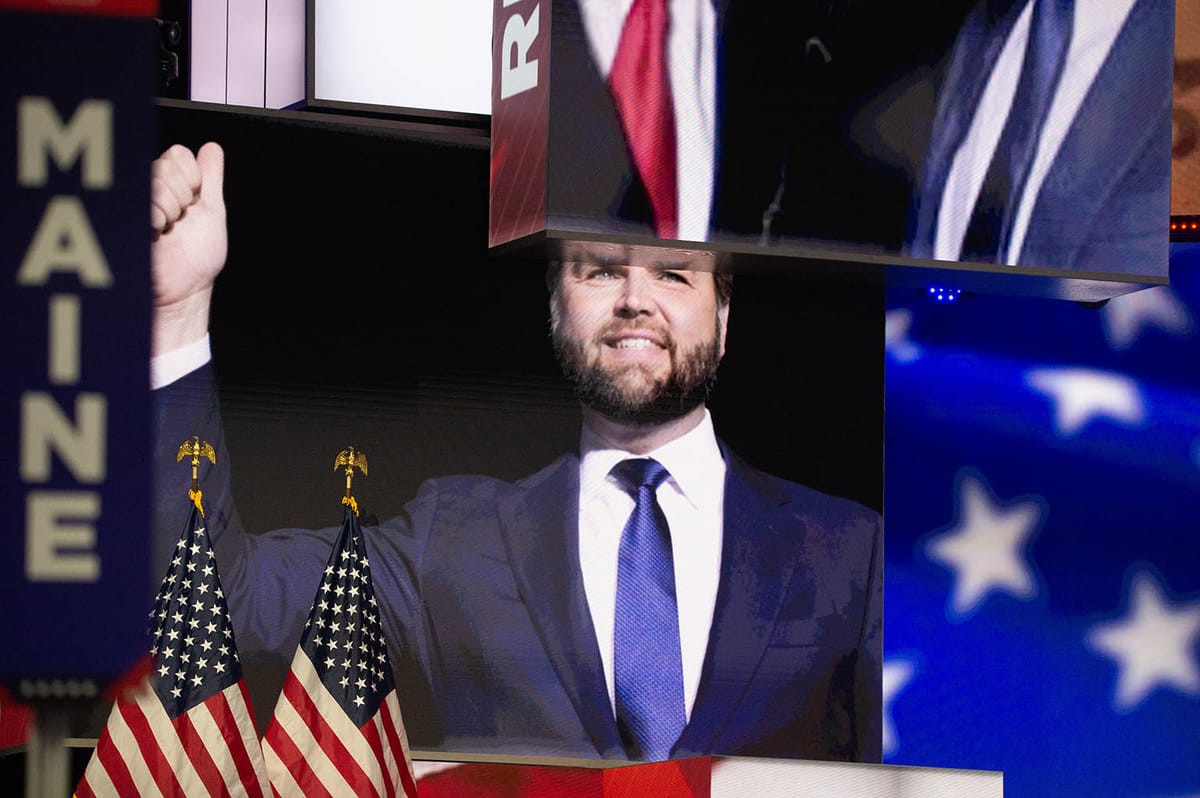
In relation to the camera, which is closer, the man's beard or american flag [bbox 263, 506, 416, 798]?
american flag [bbox 263, 506, 416, 798]

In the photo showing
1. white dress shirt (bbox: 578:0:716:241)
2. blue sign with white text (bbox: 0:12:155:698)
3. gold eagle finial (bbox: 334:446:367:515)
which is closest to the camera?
blue sign with white text (bbox: 0:12:155:698)

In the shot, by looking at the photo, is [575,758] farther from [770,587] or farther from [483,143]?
[483,143]

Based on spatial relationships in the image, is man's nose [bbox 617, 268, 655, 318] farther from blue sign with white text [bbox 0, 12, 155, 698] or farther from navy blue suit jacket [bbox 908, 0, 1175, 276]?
blue sign with white text [bbox 0, 12, 155, 698]

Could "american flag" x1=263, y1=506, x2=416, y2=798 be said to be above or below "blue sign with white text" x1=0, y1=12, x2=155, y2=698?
below

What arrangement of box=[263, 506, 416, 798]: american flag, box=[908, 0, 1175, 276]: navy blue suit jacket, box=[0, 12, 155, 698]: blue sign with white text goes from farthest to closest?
1. box=[908, 0, 1175, 276]: navy blue suit jacket
2. box=[263, 506, 416, 798]: american flag
3. box=[0, 12, 155, 698]: blue sign with white text

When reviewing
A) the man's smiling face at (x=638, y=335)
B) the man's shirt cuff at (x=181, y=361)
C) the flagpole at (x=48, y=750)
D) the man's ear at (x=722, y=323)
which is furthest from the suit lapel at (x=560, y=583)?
the flagpole at (x=48, y=750)

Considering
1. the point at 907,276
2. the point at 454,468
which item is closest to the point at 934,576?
the point at 907,276

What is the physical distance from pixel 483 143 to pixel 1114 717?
2.83m

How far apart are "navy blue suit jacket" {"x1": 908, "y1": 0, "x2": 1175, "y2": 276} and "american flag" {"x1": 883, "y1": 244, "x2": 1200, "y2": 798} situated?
70 cm

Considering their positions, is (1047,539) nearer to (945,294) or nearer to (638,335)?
(945,294)

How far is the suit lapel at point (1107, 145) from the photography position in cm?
553

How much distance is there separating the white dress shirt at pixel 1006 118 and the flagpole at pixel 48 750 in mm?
4311

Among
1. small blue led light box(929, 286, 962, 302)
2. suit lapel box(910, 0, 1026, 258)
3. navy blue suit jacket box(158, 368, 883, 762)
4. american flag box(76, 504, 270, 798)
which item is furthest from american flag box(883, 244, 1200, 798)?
american flag box(76, 504, 270, 798)

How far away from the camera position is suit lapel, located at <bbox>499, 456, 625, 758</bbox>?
558 cm
